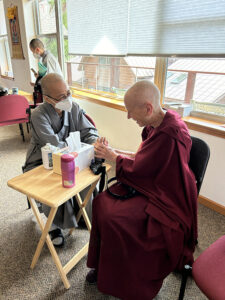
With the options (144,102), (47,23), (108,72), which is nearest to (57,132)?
(144,102)

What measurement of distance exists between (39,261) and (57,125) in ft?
3.18

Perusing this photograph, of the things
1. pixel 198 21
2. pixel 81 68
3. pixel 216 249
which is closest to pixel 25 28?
pixel 81 68

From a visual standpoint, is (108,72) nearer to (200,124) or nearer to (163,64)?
(163,64)

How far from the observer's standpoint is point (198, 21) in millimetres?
1786

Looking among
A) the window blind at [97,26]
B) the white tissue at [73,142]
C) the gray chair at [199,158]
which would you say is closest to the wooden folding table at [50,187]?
the white tissue at [73,142]

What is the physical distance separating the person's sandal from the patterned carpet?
48 mm

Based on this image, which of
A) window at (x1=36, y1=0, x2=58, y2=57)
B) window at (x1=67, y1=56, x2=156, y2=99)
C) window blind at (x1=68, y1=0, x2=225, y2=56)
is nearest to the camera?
→ window blind at (x1=68, y1=0, x2=225, y2=56)

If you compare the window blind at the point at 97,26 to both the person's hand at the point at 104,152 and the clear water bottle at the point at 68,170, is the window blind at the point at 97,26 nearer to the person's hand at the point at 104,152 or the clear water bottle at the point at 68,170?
the person's hand at the point at 104,152

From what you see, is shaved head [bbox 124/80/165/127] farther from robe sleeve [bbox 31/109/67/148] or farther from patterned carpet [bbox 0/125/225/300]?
patterned carpet [bbox 0/125/225/300]

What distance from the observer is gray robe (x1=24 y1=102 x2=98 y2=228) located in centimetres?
155

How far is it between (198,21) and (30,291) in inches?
90.5

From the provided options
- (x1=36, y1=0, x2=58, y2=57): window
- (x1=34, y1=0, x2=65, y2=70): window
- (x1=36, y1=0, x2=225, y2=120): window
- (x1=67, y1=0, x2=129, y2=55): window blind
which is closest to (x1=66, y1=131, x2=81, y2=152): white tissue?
(x1=36, y1=0, x2=225, y2=120): window

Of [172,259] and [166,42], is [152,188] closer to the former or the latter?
[172,259]

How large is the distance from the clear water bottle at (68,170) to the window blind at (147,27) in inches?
57.6
